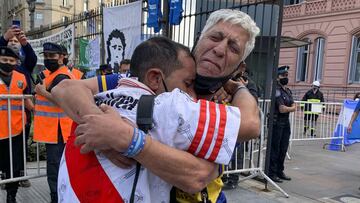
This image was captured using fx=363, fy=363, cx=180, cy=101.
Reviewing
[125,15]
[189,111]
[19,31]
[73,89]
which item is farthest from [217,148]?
[125,15]

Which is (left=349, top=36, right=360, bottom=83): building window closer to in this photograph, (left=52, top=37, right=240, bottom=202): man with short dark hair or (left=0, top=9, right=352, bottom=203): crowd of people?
(left=0, top=9, right=352, bottom=203): crowd of people

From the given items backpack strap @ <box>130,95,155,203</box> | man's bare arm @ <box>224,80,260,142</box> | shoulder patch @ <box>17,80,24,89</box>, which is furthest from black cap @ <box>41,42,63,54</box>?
backpack strap @ <box>130,95,155,203</box>

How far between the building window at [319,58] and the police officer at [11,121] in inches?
710

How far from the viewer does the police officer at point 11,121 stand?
392cm

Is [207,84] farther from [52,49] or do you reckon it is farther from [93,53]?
[93,53]

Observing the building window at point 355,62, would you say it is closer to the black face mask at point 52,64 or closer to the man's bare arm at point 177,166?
the black face mask at point 52,64

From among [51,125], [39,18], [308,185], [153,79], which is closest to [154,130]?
[153,79]

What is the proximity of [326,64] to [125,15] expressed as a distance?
47.5 ft

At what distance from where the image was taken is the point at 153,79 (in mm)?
1144

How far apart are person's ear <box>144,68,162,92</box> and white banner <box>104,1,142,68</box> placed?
5.83 metres

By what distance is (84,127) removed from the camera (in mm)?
1064

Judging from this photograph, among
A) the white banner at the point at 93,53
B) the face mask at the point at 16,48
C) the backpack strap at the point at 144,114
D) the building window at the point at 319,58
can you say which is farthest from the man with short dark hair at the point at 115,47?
the building window at the point at 319,58

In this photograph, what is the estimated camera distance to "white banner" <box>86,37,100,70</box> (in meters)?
8.52

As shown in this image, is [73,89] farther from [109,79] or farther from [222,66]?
[222,66]
